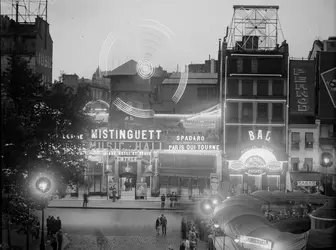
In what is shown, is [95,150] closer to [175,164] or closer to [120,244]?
[175,164]

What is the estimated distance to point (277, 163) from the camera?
49.2 m

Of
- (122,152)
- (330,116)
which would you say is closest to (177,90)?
(122,152)

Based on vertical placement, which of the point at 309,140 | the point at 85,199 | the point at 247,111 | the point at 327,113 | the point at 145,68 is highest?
the point at 145,68

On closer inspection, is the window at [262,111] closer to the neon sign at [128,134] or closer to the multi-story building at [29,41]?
the neon sign at [128,134]

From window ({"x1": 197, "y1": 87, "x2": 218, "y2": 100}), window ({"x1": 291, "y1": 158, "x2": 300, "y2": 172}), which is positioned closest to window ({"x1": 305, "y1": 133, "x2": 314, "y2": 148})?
window ({"x1": 291, "y1": 158, "x2": 300, "y2": 172})

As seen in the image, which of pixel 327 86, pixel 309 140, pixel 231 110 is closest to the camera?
pixel 327 86

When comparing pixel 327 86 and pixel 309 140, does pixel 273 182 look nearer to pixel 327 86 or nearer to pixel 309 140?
pixel 309 140

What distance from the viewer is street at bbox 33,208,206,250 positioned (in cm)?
3158

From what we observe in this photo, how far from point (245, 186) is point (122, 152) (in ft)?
43.9

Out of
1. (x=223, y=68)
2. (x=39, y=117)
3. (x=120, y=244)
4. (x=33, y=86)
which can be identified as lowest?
(x=120, y=244)

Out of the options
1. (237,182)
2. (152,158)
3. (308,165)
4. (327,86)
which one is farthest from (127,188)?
(327,86)

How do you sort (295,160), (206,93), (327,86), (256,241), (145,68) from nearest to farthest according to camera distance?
(256,241)
(327,86)
(295,160)
(145,68)
(206,93)

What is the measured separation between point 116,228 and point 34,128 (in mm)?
10852

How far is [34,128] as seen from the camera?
2950 centimetres
